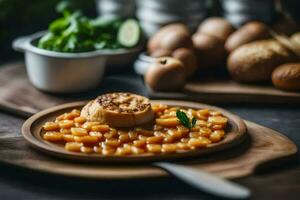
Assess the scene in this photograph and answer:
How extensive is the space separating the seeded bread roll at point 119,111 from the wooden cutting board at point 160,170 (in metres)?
0.20

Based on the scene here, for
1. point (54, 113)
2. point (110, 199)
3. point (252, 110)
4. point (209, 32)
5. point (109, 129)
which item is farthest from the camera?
point (209, 32)

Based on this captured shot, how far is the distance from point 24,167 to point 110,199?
25 centimetres

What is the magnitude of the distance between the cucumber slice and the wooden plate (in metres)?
0.61

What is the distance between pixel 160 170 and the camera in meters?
1.51

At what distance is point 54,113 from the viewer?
193 centimetres

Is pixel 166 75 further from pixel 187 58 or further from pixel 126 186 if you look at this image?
pixel 126 186

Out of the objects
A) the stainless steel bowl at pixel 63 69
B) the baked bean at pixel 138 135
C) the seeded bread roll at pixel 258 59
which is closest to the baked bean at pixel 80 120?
the baked bean at pixel 138 135

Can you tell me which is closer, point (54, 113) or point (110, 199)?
point (110, 199)


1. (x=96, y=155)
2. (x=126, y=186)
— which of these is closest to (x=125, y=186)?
(x=126, y=186)

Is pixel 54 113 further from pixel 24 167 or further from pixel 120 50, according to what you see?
pixel 120 50

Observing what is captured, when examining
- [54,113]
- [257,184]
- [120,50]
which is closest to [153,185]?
[257,184]

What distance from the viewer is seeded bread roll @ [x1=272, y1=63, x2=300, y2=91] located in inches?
86.1

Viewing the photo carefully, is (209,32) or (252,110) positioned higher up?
(209,32)

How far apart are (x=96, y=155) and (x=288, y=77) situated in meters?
0.91
